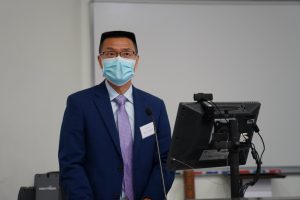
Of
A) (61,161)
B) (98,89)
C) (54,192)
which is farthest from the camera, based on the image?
(54,192)

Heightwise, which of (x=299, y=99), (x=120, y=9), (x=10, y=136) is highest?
(x=120, y=9)

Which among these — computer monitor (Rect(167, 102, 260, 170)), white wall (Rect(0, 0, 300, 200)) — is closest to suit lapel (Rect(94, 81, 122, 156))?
computer monitor (Rect(167, 102, 260, 170))

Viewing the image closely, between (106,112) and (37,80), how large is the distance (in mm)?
1470

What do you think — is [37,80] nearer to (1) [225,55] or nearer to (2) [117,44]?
(2) [117,44]

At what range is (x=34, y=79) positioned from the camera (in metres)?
3.17

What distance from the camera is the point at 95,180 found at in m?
1.88

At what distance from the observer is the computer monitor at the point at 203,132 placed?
1554 mm

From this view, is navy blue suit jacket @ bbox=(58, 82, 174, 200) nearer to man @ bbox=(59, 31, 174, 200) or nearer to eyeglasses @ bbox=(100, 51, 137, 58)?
man @ bbox=(59, 31, 174, 200)

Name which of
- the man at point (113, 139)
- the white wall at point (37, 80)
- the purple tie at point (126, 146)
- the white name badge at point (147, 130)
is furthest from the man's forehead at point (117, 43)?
the white wall at point (37, 80)

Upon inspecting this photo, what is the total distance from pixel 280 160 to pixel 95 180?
216 centimetres

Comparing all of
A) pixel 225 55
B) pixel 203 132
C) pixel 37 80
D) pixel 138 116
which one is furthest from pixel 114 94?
pixel 225 55

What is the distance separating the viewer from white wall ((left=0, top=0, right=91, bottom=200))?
10.1ft

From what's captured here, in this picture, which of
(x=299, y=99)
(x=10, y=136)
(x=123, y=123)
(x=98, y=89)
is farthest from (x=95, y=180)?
(x=299, y=99)

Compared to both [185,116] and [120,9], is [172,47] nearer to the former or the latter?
[120,9]
